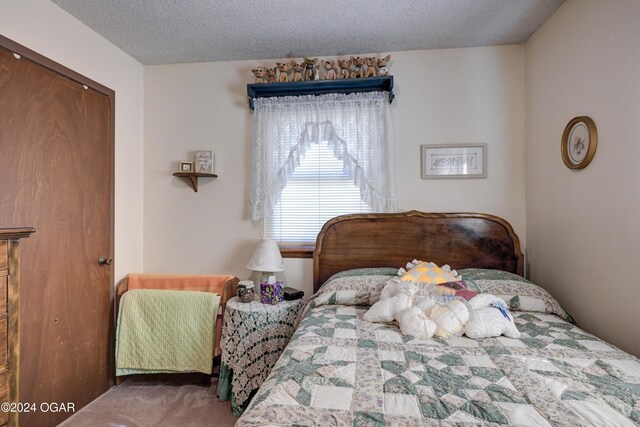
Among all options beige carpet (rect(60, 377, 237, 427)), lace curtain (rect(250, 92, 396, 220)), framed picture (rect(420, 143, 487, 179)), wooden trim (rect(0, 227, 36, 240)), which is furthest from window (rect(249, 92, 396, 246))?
wooden trim (rect(0, 227, 36, 240))

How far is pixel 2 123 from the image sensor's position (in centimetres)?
166

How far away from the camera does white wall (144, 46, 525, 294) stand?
8.11 feet

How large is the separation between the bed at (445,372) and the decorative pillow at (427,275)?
144mm

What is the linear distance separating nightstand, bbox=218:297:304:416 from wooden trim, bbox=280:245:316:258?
534mm

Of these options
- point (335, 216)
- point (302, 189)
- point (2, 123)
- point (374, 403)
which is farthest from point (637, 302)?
point (2, 123)

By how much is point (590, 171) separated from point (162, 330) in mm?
2926

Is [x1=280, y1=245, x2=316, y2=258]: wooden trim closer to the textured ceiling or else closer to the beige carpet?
the beige carpet

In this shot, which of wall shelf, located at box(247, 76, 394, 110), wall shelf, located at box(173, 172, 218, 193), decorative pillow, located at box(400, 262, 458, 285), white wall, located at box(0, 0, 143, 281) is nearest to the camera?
white wall, located at box(0, 0, 143, 281)

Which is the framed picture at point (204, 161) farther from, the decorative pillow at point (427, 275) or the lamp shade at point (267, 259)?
the decorative pillow at point (427, 275)

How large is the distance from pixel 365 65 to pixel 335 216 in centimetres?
120

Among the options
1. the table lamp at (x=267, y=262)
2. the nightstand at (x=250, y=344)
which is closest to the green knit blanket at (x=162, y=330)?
Result: the nightstand at (x=250, y=344)

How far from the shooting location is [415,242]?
241 centimetres

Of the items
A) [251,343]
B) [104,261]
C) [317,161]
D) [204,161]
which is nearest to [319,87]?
[317,161]

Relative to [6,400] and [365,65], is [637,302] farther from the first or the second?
[6,400]
